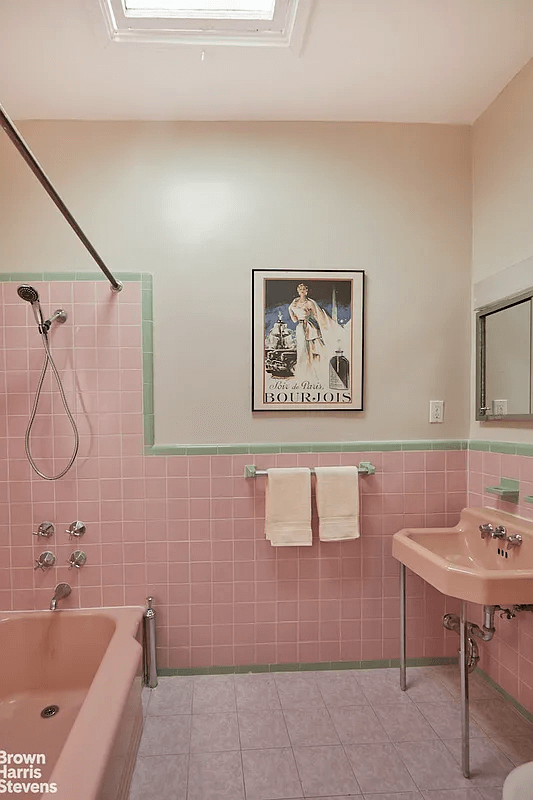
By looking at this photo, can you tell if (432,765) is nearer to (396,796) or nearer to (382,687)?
(396,796)

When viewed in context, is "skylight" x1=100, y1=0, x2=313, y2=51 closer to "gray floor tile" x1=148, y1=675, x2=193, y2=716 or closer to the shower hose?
the shower hose

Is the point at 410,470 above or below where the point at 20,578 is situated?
above

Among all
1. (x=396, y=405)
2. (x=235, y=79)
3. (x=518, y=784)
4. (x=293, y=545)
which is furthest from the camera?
(x=396, y=405)

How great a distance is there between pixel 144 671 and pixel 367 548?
3.92 feet

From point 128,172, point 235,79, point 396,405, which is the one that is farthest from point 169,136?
point 396,405

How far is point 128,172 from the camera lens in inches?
101

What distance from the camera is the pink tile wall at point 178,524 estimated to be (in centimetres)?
253

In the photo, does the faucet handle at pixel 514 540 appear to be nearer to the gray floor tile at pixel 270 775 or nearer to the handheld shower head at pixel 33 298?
the gray floor tile at pixel 270 775

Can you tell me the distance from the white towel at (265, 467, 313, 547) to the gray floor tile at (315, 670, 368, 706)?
2.15 ft

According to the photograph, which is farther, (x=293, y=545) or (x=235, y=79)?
(x=293, y=545)

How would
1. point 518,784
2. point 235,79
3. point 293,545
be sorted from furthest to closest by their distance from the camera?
point 293,545, point 235,79, point 518,784

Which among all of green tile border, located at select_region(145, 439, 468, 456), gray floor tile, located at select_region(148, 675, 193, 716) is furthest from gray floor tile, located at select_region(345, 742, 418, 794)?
green tile border, located at select_region(145, 439, 468, 456)

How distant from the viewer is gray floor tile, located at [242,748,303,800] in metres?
1.80

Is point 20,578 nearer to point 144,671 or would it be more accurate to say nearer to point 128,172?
point 144,671
